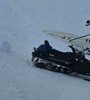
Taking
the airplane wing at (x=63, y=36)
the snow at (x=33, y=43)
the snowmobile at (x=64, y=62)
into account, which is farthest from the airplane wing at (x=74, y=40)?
the snowmobile at (x=64, y=62)

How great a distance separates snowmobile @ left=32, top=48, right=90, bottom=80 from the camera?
34.4 ft

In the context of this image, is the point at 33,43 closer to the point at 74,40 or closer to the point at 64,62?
the point at 74,40

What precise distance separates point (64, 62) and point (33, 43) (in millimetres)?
5150

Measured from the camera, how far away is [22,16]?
66.5 feet

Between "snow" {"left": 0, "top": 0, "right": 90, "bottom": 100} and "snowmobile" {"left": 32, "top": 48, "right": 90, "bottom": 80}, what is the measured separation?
37cm

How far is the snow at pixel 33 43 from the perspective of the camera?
24.2 feet

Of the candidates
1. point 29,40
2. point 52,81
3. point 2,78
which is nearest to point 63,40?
point 29,40

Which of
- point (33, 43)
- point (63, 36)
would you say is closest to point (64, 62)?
point (33, 43)

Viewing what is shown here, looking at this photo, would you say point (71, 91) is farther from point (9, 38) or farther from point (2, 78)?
point (9, 38)

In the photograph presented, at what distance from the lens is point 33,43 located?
15656mm

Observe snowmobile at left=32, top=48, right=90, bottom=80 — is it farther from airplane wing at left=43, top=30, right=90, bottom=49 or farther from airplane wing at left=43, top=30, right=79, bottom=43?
airplane wing at left=43, top=30, right=79, bottom=43

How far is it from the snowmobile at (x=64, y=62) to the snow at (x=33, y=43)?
0.37 meters

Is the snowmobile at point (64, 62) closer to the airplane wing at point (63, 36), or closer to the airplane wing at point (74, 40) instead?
the airplane wing at point (74, 40)

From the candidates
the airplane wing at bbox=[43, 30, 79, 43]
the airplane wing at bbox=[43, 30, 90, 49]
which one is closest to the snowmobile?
the airplane wing at bbox=[43, 30, 90, 49]
